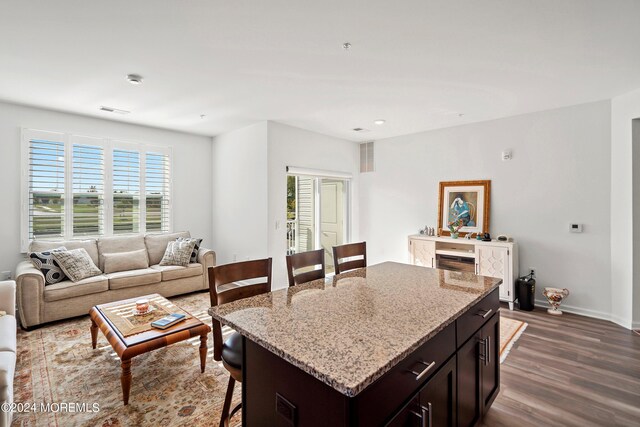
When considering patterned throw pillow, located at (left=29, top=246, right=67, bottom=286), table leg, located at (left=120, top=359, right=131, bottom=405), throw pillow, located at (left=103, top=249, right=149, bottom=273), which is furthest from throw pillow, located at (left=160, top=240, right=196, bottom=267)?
table leg, located at (left=120, top=359, right=131, bottom=405)

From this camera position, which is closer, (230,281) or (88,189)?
(230,281)

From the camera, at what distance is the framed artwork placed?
463 cm

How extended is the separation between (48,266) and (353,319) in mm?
4189

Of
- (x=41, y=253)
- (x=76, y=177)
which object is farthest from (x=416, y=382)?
(x=76, y=177)

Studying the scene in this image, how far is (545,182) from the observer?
13.6 feet

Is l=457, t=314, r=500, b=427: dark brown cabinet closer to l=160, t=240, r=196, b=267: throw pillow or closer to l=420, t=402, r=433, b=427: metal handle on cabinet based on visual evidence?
l=420, t=402, r=433, b=427: metal handle on cabinet

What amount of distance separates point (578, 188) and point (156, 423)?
5047 millimetres

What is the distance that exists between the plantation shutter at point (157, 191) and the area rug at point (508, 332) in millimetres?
5171

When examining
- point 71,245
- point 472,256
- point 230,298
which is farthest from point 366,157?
point 71,245

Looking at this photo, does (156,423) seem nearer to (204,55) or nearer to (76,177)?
(204,55)

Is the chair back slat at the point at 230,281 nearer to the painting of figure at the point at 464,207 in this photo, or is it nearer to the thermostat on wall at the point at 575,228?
the painting of figure at the point at 464,207

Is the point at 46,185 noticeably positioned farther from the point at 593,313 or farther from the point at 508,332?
the point at 593,313

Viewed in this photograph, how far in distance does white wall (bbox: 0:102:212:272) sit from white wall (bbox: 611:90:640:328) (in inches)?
240

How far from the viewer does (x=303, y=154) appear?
5230 millimetres
